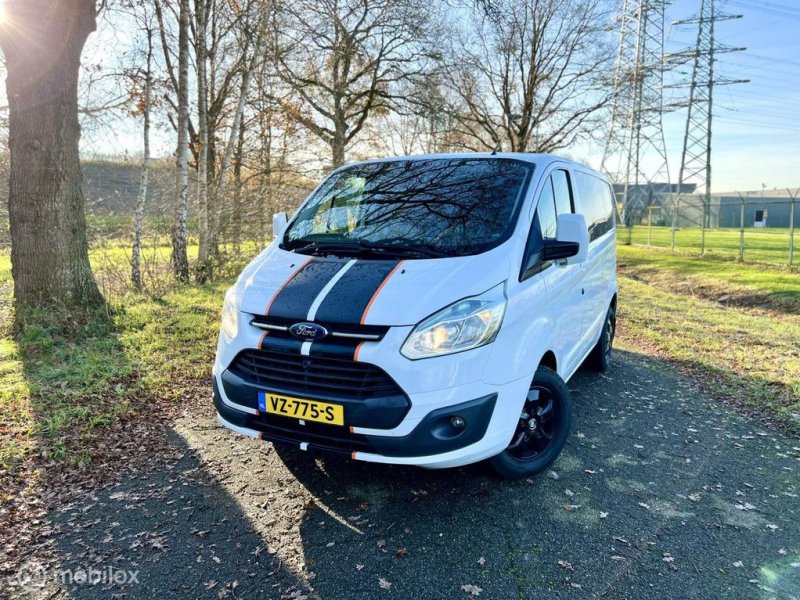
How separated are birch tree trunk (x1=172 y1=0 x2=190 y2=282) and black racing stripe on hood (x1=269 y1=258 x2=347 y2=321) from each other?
800cm

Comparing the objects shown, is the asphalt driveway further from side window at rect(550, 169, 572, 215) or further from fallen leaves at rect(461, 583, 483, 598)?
side window at rect(550, 169, 572, 215)

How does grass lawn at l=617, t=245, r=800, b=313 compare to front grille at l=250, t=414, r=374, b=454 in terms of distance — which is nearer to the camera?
front grille at l=250, t=414, r=374, b=454

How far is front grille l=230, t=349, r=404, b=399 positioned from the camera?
253cm

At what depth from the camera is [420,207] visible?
3520mm

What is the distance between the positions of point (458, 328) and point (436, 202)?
124 centimetres

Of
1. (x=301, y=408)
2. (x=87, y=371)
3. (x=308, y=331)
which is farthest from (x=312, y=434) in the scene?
(x=87, y=371)

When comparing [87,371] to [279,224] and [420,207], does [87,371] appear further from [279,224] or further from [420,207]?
[420,207]

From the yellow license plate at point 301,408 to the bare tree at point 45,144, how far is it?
4.69 metres

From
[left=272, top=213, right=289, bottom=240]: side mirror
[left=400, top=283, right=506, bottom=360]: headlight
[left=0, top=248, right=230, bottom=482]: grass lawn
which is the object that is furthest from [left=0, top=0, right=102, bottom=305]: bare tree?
[left=400, top=283, right=506, bottom=360]: headlight

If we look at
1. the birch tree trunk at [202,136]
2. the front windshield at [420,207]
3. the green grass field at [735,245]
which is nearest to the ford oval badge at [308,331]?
the front windshield at [420,207]

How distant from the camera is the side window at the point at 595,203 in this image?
4.45 metres

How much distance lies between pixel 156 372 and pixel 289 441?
2921 mm

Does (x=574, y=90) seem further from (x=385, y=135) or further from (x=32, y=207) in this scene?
(x=32, y=207)

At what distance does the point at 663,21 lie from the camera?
115 feet
